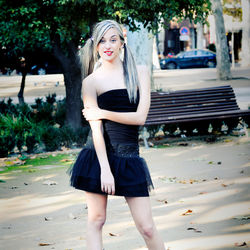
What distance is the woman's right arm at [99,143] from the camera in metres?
3.08

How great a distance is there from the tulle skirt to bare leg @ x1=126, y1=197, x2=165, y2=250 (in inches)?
1.7

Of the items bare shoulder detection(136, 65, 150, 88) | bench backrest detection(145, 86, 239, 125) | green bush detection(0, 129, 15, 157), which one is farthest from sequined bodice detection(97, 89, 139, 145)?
bench backrest detection(145, 86, 239, 125)

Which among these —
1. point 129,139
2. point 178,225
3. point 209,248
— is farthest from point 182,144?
point 129,139

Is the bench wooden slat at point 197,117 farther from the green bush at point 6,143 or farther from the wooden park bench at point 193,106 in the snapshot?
the green bush at point 6,143

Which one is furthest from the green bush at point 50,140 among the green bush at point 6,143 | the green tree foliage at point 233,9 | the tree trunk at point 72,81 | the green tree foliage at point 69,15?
the green tree foliage at point 233,9

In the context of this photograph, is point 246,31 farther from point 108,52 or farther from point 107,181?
point 107,181

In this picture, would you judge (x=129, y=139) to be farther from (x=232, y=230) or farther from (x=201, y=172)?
(x=201, y=172)

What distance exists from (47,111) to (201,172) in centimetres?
591

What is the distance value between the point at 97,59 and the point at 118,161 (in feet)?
2.22

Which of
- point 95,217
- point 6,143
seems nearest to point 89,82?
point 95,217

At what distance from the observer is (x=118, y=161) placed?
319 cm

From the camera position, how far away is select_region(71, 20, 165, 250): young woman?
3148mm

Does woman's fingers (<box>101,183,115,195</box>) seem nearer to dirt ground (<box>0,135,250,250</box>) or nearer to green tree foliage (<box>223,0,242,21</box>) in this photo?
dirt ground (<box>0,135,250,250</box>)

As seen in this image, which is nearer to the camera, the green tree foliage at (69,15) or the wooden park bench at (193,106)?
the green tree foliage at (69,15)
